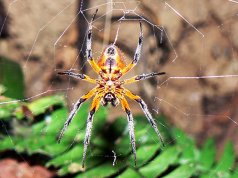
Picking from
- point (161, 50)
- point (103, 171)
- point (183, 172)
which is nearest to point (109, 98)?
point (103, 171)

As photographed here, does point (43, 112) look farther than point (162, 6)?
No

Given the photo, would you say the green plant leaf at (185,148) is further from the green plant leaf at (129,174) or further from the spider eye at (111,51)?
the spider eye at (111,51)

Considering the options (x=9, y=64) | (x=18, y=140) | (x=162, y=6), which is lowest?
(x=18, y=140)

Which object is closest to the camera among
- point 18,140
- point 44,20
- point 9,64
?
point 18,140

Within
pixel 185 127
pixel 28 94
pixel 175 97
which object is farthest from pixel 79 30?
pixel 185 127

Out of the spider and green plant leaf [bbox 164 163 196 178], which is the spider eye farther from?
green plant leaf [bbox 164 163 196 178]

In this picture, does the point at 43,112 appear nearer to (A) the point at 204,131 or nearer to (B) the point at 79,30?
(B) the point at 79,30

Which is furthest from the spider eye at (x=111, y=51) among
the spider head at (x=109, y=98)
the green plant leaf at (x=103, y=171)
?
the green plant leaf at (x=103, y=171)
